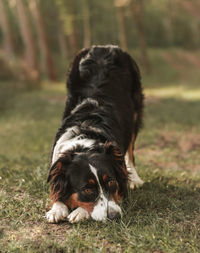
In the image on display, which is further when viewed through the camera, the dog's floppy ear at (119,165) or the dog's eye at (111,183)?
the dog's floppy ear at (119,165)

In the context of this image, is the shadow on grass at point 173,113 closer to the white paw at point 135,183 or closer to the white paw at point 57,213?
the white paw at point 135,183

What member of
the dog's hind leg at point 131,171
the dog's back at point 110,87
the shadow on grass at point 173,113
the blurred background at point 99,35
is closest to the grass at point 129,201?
the dog's hind leg at point 131,171

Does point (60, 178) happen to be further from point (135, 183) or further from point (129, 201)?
point (135, 183)

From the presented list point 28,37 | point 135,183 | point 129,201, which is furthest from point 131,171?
point 28,37

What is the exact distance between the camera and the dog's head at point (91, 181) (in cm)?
360

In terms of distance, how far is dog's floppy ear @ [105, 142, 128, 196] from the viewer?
3.90 m

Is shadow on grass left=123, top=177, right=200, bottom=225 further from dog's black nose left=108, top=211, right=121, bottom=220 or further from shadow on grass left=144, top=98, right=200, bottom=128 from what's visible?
shadow on grass left=144, top=98, right=200, bottom=128

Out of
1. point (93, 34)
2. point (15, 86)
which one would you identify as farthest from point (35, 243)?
point (93, 34)

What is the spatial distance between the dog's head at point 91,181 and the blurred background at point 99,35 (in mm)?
13832

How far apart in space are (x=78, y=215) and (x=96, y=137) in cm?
95

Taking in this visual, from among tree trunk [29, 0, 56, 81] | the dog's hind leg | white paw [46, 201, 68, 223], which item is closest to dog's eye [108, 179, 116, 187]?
white paw [46, 201, 68, 223]

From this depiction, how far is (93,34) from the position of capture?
28.8 metres

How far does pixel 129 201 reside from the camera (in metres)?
4.25

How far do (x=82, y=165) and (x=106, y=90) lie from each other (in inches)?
66.1
